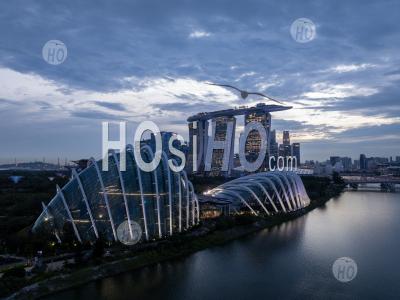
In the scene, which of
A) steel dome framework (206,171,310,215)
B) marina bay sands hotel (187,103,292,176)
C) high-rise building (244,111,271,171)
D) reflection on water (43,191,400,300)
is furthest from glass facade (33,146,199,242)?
high-rise building (244,111,271,171)

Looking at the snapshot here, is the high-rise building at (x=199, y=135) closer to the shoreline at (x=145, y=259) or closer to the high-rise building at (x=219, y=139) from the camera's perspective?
the high-rise building at (x=219, y=139)

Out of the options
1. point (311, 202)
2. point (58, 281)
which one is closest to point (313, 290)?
point (58, 281)

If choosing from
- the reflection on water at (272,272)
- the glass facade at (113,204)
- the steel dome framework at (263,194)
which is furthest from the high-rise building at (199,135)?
the glass facade at (113,204)

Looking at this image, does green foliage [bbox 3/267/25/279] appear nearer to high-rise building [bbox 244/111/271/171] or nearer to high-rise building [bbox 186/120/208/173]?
high-rise building [bbox 186/120/208/173]

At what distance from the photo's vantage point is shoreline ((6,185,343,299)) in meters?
17.5

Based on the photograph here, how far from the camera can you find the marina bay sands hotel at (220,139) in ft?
Answer: 388

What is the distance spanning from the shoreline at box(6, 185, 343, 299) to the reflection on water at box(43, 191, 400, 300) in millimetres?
423

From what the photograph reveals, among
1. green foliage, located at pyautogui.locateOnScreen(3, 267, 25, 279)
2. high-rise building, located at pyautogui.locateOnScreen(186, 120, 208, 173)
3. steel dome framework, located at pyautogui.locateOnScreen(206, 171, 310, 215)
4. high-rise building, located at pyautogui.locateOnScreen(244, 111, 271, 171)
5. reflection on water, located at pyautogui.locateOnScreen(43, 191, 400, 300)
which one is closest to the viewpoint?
green foliage, located at pyautogui.locateOnScreen(3, 267, 25, 279)

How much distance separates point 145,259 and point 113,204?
4560 mm

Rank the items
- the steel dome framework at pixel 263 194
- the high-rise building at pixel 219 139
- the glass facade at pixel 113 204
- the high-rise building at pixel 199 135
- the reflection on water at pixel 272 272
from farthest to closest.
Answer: the high-rise building at pixel 199 135
the high-rise building at pixel 219 139
the steel dome framework at pixel 263 194
the glass facade at pixel 113 204
the reflection on water at pixel 272 272

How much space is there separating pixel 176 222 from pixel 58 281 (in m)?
11.7

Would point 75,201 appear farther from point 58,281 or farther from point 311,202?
point 311,202

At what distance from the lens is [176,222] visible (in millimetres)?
29062

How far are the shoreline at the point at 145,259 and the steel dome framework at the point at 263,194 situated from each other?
12.3ft
